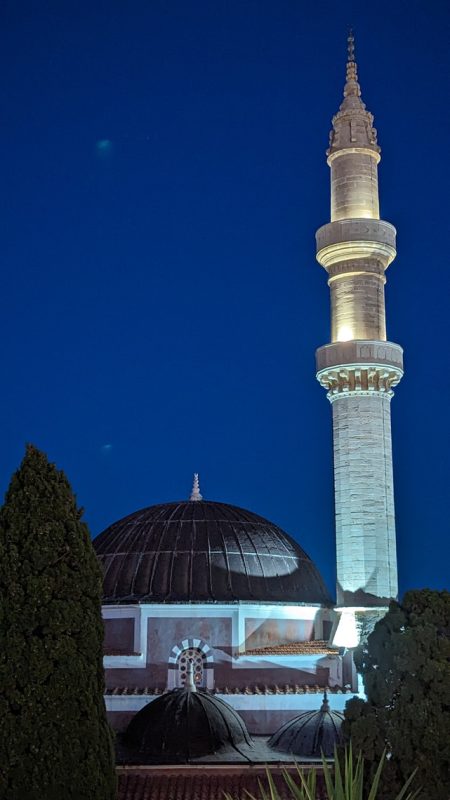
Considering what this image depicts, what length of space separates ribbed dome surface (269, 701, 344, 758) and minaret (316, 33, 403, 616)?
3.80 meters

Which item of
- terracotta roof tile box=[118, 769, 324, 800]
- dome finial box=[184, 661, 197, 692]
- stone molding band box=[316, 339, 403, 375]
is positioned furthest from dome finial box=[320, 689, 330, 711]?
stone molding band box=[316, 339, 403, 375]

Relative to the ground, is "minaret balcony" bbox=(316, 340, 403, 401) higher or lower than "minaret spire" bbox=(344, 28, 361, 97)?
lower

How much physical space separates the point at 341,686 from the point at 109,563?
6.02m

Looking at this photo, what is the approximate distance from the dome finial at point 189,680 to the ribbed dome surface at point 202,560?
1443 millimetres

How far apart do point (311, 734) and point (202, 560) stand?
219 inches

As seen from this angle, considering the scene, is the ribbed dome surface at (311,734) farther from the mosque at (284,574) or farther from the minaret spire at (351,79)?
the minaret spire at (351,79)

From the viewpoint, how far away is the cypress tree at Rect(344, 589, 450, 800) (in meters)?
13.4

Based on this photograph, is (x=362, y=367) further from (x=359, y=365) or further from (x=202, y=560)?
(x=202, y=560)

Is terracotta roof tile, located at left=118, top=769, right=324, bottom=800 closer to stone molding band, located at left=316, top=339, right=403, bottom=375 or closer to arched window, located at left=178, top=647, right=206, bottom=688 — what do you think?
arched window, located at left=178, top=647, right=206, bottom=688

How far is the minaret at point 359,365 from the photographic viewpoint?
21641 millimetres

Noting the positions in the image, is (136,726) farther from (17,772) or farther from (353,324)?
(353,324)

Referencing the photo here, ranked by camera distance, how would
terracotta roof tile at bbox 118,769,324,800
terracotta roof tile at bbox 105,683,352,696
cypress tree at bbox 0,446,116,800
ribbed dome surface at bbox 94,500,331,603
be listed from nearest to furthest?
cypress tree at bbox 0,446,116,800, terracotta roof tile at bbox 118,769,324,800, terracotta roof tile at bbox 105,683,352,696, ribbed dome surface at bbox 94,500,331,603

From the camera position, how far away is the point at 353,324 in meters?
22.9

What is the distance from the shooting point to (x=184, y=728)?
17516mm
